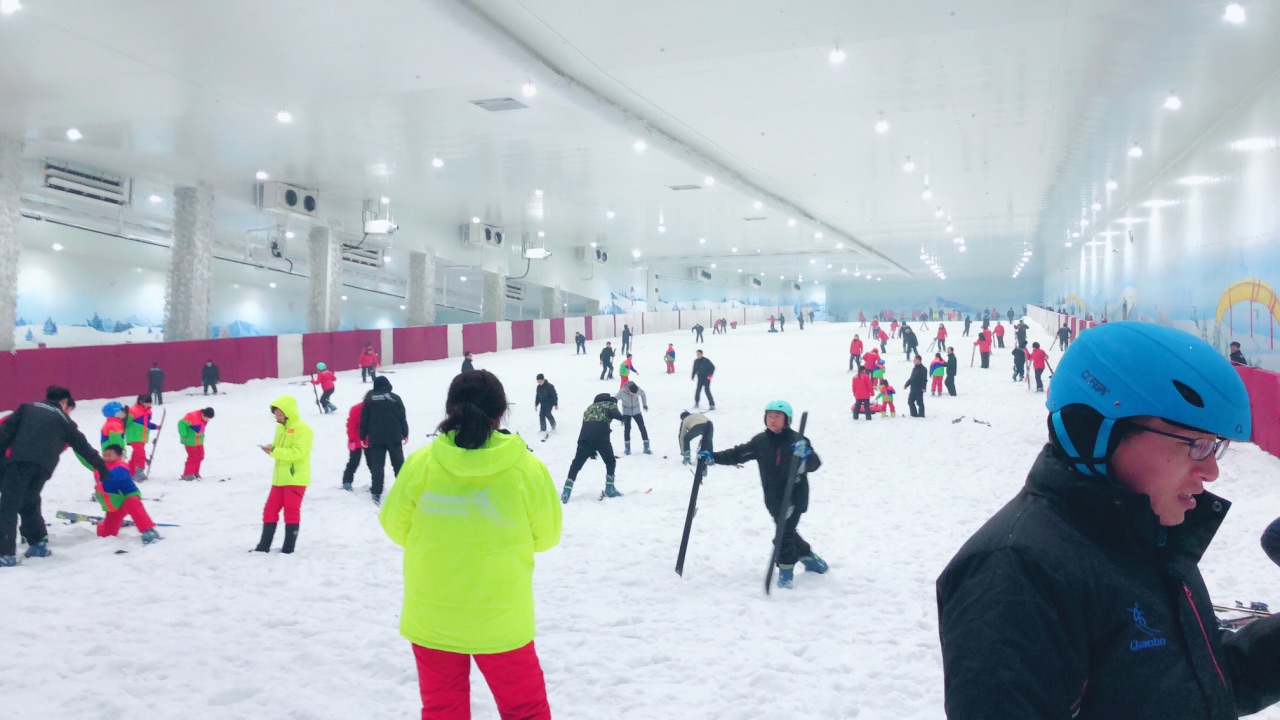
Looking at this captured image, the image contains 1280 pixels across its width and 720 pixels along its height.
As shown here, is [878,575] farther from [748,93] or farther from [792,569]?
[748,93]

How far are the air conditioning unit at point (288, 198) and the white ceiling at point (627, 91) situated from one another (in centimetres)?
69

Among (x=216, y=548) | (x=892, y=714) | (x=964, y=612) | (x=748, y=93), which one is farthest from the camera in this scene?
(x=748, y=93)

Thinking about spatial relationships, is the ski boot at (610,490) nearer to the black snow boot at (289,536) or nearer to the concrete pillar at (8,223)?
the black snow boot at (289,536)

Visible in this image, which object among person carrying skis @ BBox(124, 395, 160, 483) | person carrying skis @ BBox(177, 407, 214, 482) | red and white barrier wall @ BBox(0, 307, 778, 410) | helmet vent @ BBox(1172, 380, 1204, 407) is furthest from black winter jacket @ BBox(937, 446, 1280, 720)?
red and white barrier wall @ BBox(0, 307, 778, 410)

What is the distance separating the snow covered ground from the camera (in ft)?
15.2

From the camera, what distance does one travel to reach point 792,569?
21.5ft

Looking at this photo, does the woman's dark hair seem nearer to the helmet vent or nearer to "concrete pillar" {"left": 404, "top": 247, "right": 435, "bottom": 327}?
the helmet vent

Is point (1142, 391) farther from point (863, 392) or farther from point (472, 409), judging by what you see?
point (863, 392)

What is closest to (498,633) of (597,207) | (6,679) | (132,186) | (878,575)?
(6,679)

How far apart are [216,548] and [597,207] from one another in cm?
2252

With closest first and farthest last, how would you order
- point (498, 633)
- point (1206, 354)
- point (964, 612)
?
point (964, 612)
point (1206, 354)
point (498, 633)

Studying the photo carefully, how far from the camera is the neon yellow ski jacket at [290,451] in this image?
7.01m

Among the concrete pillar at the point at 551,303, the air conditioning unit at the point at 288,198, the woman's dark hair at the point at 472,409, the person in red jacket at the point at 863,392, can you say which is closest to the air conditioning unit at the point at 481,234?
the concrete pillar at the point at 551,303

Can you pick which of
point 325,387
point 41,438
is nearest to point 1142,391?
point 41,438
